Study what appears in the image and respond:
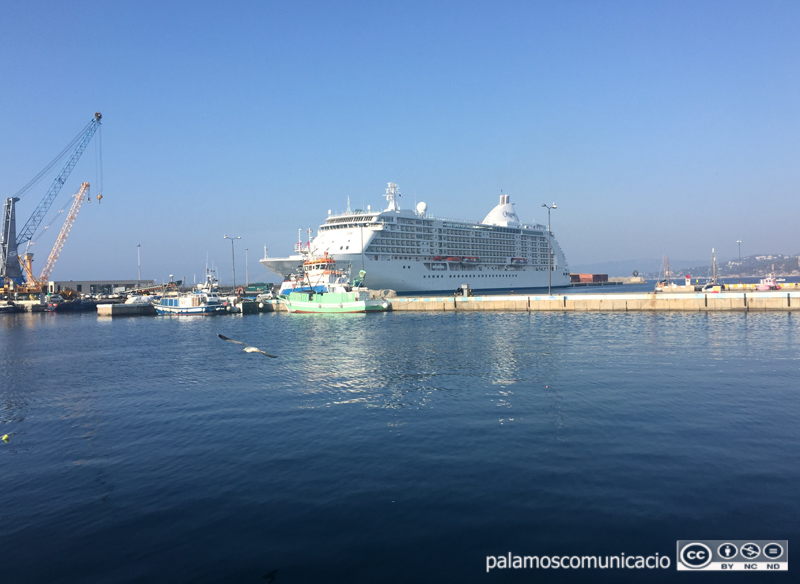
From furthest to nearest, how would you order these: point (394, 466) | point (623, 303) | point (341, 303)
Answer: point (341, 303) < point (623, 303) < point (394, 466)

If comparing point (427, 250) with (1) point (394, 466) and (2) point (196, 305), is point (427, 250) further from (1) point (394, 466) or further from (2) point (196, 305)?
(1) point (394, 466)

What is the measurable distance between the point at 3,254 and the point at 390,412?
105594 millimetres

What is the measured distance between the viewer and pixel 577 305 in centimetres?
5156

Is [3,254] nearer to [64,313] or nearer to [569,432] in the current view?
[64,313]

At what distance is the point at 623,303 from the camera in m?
50.2

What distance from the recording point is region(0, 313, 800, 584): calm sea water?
750 cm

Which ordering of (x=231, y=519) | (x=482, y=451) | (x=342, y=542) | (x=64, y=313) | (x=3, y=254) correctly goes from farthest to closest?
(x=3, y=254)
(x=64, y=313)
(x=482, y=451)
(x=231, y=519)
(x=342, y=542)

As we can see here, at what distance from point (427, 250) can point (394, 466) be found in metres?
77.4

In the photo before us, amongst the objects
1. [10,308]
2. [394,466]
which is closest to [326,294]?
[394,466]

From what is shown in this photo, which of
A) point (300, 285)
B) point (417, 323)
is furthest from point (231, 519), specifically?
point (300, 285)

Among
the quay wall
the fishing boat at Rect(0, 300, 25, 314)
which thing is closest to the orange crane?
the fishing boat at Rect(0, 300, 25, 314)

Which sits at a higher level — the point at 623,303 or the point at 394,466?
the point at 623,303

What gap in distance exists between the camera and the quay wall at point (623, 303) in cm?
4572

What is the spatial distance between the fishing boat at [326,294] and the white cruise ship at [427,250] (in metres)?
3.22
